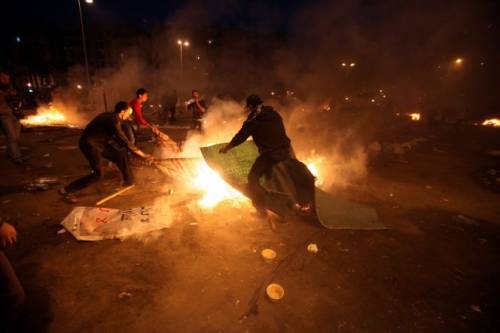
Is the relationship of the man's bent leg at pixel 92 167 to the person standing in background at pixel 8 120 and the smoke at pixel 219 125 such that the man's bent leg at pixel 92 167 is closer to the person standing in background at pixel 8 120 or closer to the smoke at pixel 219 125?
the person standing in background at pixel 8 120

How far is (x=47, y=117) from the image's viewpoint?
15062 mm

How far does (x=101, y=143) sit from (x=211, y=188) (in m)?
2.13

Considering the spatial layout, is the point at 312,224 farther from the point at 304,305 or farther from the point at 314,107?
the point at 314,107

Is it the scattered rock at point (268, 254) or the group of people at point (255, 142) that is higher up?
the group of people at point (255, 142)

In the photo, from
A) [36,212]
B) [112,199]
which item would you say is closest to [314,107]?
[112,199]

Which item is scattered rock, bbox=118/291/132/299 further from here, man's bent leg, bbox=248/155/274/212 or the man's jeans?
the man's jeans

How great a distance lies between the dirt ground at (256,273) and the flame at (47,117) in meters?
10.5

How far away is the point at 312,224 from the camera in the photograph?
4531 millimetres

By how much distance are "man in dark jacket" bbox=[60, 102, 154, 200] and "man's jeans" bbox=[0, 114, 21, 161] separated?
9.72ft

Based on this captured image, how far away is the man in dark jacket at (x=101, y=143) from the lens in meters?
4.79

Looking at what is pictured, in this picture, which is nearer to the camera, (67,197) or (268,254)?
(268,254)

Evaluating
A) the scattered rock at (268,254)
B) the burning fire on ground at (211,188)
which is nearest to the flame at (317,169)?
the burning fire on ground at (211,188)

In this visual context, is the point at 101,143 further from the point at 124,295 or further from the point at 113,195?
the point at 124,295

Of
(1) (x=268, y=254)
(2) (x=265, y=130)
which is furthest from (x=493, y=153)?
(1) (x=268, y=254)
